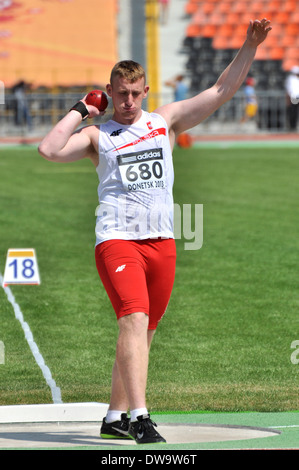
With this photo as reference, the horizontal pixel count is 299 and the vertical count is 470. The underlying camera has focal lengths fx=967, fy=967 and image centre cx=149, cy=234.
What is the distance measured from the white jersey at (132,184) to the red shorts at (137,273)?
0.20 ft

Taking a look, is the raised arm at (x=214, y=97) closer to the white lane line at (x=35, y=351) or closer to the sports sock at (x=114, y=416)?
the sports sock at (x=114, y=416)

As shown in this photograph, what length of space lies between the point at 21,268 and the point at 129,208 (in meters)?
4.89

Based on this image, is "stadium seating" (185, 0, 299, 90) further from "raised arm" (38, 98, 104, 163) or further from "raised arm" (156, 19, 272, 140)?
"raised arm" (38, 98, 104, 163)

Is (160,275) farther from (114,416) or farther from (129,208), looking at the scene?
(114,416)

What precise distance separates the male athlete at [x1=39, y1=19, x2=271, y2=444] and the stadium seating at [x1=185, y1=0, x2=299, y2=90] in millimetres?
28519

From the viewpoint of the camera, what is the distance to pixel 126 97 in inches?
208

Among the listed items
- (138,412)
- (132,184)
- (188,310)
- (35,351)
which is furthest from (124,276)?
(188,310)

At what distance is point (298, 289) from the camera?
397 inches

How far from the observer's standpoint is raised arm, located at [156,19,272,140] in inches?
219

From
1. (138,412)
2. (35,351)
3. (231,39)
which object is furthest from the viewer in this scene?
(231,39)

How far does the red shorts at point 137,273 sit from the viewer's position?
5129 mm
